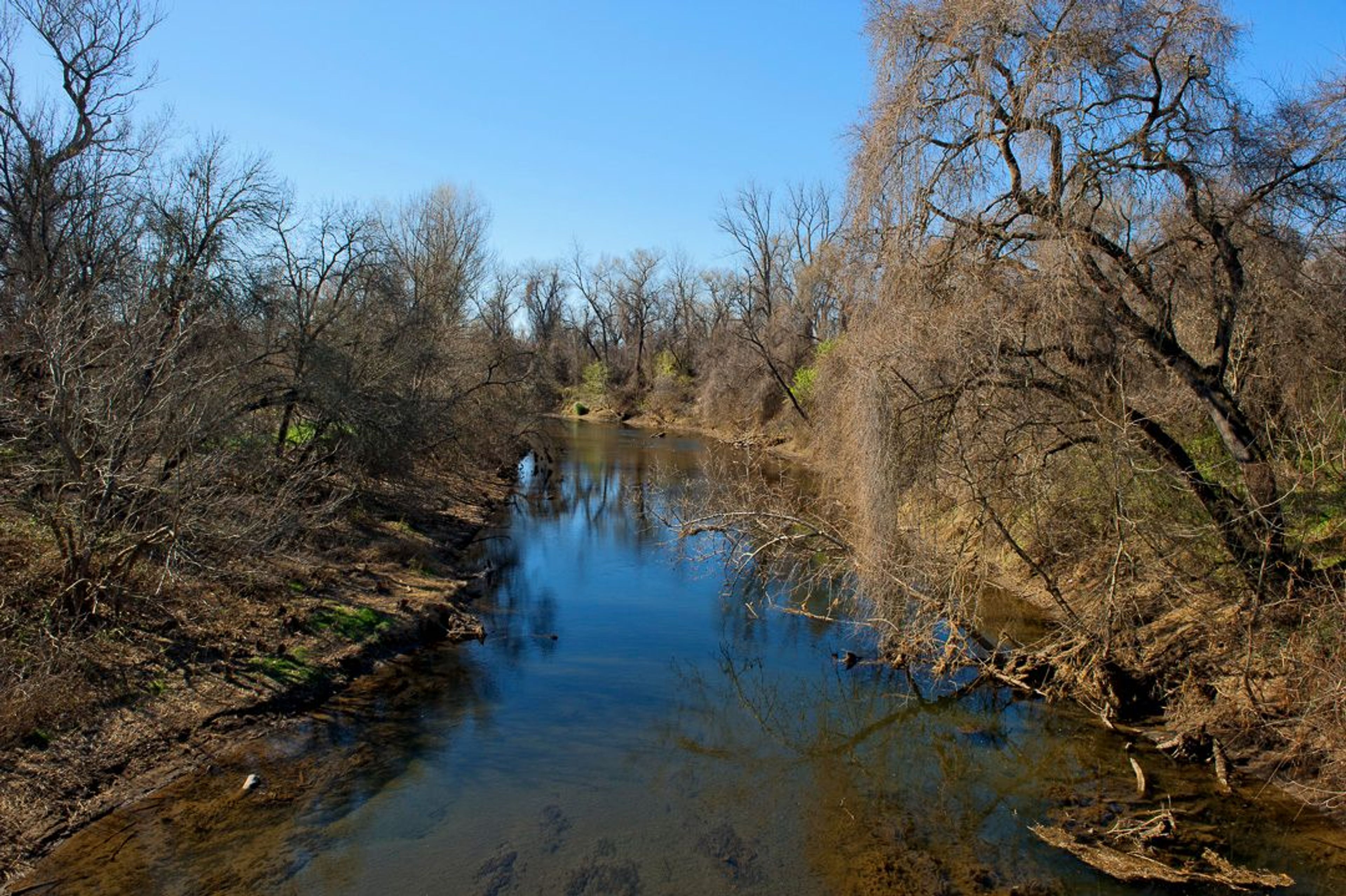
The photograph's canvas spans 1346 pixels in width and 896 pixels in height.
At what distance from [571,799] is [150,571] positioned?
6.21 meters

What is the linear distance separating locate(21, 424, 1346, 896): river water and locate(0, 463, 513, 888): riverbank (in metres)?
0.36

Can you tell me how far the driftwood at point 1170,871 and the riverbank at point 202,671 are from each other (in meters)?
8.26

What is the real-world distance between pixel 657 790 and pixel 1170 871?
4448 mm

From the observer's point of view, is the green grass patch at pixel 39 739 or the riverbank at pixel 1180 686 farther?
the riverbank at pixel 1180 686

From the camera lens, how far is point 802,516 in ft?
42.3

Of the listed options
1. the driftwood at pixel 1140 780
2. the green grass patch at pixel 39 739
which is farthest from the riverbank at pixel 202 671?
the driftwood at pixel 1140 780

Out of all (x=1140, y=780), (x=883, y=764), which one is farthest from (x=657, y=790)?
(x=1140, y=780)

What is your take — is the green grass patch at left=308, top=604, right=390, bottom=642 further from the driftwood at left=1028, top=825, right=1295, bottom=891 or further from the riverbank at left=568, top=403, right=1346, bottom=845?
the driftwood at left=1028, top=825, right=1295, bottom=891

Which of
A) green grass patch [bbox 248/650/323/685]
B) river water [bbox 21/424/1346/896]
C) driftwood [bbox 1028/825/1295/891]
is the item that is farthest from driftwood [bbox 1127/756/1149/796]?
green grass patch [bbox 248/650/323/685]

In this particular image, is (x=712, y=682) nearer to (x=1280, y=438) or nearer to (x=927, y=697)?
(x=927, y=697)

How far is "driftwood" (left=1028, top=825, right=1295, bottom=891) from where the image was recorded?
22.4ft

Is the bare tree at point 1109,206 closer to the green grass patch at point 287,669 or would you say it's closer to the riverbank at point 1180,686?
the riverbank at point 1180,686

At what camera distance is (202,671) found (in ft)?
32.1

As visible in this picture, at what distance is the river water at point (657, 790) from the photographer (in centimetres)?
689
